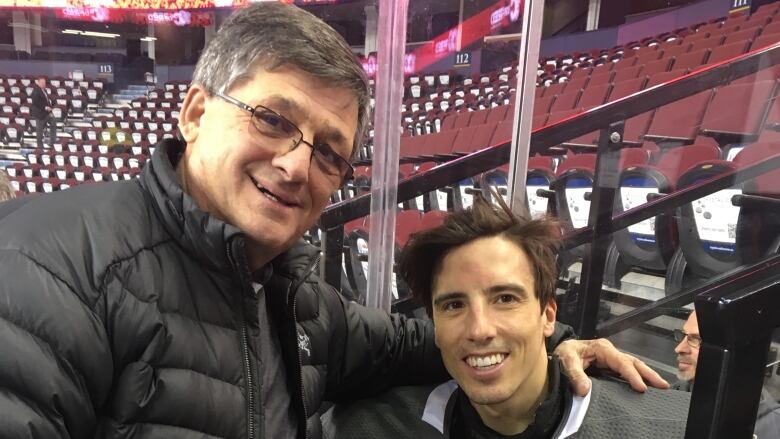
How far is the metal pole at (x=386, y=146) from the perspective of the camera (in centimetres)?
176

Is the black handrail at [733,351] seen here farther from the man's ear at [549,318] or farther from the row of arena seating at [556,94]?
the row of arena seating at [556,94]

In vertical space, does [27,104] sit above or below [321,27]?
below

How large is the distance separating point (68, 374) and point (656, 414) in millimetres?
952

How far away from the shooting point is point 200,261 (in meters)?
0.78

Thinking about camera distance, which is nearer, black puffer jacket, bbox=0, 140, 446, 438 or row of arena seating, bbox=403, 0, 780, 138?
black puffer jacket, bbox=0, 140, 446, 438

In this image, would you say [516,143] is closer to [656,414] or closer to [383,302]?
[383,302]

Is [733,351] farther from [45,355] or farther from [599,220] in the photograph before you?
[599,220]

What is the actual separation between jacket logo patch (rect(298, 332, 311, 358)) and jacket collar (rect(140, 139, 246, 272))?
0.26m

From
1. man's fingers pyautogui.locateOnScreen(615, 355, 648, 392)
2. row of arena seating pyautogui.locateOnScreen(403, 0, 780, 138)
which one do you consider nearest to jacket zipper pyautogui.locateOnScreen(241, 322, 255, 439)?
man's fingers pyautogui.locateOnScreen(615, 355, 648, 392)

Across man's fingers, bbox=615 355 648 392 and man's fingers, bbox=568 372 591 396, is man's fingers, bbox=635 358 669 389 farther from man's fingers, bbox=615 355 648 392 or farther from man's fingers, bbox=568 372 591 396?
man's fingers, bbox=568 372 591 396

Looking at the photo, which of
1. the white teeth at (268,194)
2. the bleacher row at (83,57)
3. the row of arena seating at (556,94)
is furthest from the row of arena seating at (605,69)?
the bleacher row at (83,57)

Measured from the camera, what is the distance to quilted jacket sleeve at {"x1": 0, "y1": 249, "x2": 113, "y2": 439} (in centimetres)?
58

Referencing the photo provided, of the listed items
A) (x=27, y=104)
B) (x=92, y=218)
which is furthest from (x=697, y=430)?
(x=27, y=104)

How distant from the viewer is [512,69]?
1.91 m
